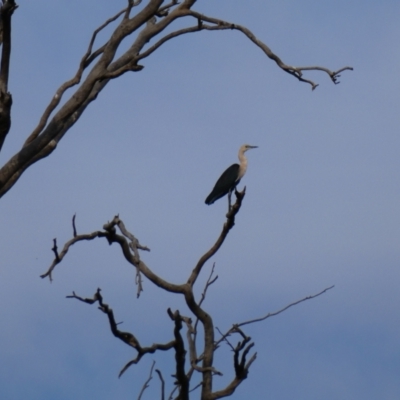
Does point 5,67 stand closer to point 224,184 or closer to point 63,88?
point 63,88

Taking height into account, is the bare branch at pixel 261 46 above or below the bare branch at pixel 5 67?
above

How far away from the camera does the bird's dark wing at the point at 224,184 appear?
38.4 feet

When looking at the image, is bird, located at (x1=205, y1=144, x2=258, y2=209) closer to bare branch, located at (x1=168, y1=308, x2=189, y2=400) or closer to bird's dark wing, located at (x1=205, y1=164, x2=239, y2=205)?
bird's dark wing, located at (x1=205, y1=164, x2=239, y2=205)

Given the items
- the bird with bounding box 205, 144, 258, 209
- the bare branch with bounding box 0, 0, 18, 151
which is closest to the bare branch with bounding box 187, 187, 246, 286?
the bare branch with bounding box 0, 0, 18, 151

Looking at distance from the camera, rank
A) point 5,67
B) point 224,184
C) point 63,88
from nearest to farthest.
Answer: point 5,67 → point 63,88 → point 224,184

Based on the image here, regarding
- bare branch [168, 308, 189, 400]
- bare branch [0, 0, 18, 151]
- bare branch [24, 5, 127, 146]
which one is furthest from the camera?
bare branch [24, 5, 127, 146]

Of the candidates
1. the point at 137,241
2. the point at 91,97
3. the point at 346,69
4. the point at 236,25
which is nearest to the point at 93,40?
the point at 91,97

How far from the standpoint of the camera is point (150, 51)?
24.3 feet

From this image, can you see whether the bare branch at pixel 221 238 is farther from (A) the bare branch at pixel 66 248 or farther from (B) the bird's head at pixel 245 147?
(B) the bird's head at pixel 245 147

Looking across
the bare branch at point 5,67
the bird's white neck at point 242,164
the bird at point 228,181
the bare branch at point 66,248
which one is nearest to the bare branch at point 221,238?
the bare branch at point 66,248

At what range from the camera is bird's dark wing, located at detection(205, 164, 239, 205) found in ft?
38.4

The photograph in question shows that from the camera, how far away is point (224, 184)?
11.7 metres

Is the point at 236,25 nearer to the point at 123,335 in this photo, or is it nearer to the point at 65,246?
the point at 65,246

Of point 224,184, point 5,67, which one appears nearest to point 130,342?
Answer: point 5,67
